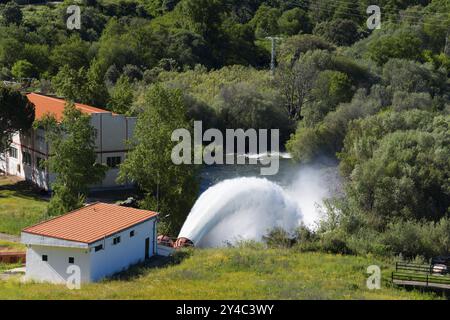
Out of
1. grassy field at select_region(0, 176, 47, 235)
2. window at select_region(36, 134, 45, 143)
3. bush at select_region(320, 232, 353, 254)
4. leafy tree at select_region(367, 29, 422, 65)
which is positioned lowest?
grassy field at select_region(0, 176, 47, 235)

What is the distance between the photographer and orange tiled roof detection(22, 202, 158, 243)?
121ft

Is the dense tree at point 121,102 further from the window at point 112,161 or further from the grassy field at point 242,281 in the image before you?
the grassy field at point 242,281

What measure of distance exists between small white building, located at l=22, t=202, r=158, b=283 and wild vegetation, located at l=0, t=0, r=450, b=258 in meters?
9.28

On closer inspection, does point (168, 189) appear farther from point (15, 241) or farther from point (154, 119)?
point (15, 241)

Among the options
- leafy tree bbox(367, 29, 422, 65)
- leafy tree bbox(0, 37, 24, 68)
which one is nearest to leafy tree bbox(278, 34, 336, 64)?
leafy tree bbox(367, 29, 422, 65)

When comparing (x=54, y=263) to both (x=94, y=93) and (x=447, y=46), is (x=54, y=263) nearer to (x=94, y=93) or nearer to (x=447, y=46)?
(x=94, y=93)

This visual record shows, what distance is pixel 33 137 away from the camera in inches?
2378

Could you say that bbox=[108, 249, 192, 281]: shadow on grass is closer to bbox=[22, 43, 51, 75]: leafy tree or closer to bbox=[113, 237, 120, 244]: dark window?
bbox=[113, 237, 120, 244]: dark window

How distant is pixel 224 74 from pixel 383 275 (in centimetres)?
6133

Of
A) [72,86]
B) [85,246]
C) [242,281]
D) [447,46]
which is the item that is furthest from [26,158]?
[447,46]

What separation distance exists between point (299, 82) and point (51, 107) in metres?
33.7

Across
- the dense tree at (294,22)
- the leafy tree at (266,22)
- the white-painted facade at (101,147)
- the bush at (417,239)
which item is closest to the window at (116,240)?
the bush at (417,239)
